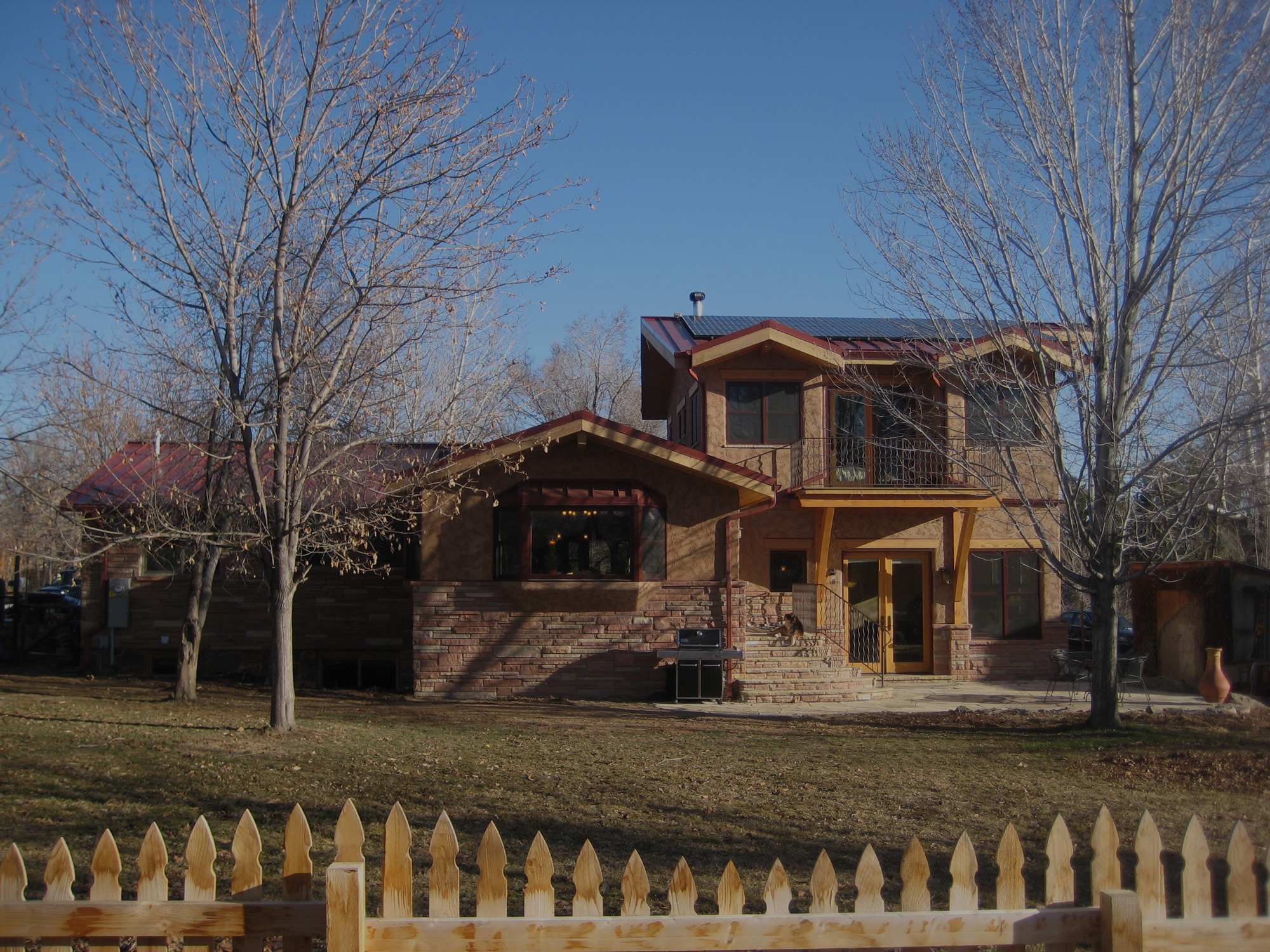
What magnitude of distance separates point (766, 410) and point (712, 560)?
3.95 m

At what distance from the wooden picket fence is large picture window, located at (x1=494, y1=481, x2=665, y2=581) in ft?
42.0

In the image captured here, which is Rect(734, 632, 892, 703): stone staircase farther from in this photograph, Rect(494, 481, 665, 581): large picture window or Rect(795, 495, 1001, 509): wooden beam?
Rect(795, 495, 1001, 509): wooden beam

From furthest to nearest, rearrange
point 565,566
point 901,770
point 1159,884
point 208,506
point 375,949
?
point 565,566 < point 208,506 < point 901,770 < point 1159,884 < point 375,949

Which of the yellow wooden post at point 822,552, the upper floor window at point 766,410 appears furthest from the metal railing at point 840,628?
the upper floor window at point 766,410

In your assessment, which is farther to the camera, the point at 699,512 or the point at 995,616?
the point at 995,616

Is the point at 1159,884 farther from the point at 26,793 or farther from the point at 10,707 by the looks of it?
the point at 10,707

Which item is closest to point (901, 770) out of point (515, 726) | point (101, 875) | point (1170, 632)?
point (515, 726)

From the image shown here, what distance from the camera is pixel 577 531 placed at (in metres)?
15.9

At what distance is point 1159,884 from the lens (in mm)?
2959

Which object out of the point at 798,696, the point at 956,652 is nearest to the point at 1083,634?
the point at 956,652

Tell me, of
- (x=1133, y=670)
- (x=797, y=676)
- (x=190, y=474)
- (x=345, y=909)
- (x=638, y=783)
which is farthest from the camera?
(x=190, y=474)

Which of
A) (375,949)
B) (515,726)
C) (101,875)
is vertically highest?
(101,875)

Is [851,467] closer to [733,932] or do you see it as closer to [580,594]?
[580,594]

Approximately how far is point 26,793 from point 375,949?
5616 millimetres
